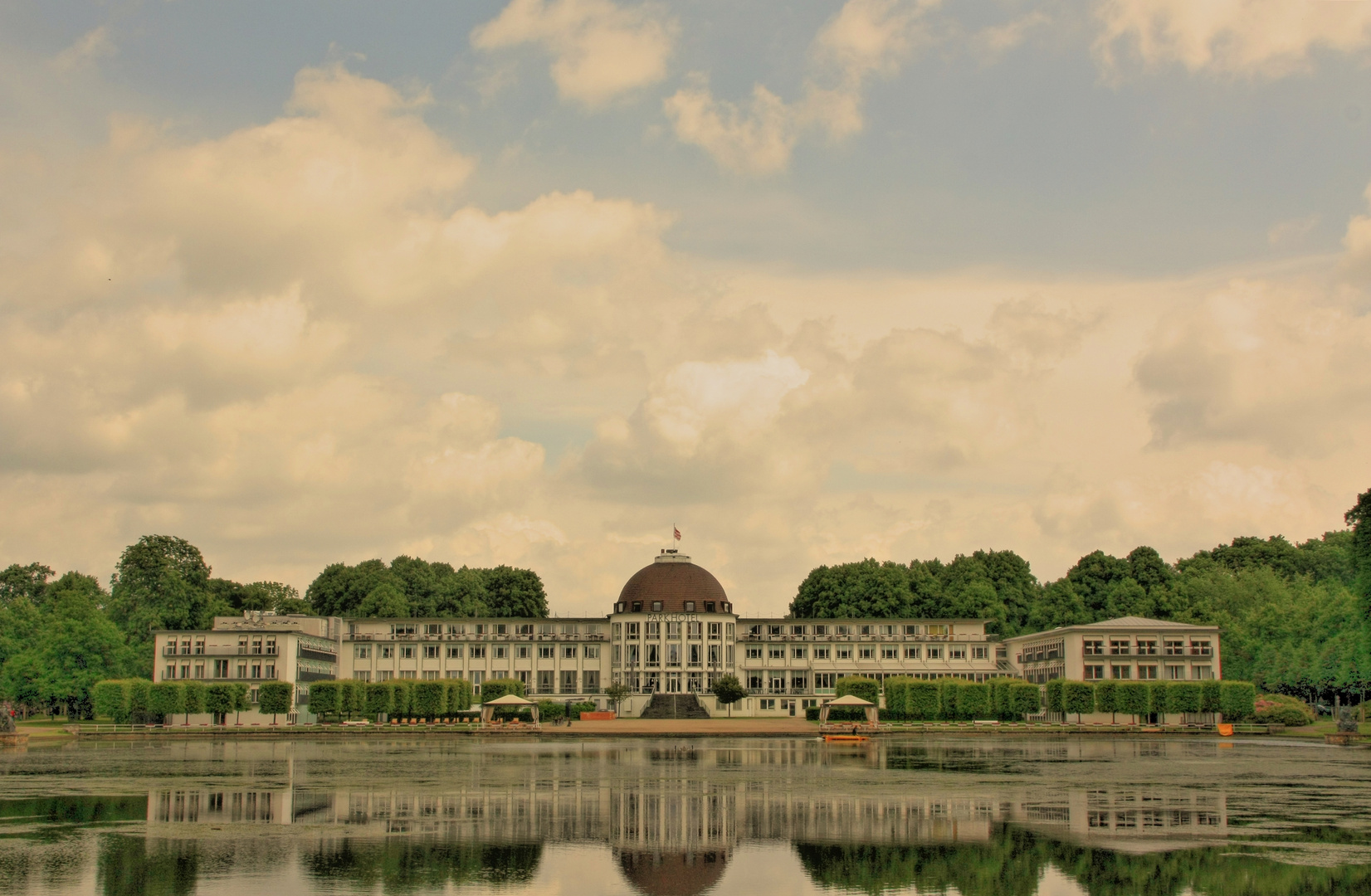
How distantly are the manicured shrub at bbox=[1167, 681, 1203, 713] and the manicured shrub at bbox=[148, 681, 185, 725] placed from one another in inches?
3159

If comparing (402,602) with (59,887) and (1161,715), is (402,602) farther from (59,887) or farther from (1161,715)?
(59,887)

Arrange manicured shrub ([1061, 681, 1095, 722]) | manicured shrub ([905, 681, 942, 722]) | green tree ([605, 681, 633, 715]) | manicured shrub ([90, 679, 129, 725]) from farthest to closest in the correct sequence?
1. green tree ([605, 681, 633, 715])
2. manicured shrub ([905, 681, 942, 722])
3. manicured shrub ([1061, 681, 1095, 722])
4. manicured shrub ([90, 679, 129, 725])

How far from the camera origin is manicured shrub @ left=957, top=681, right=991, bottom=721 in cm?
10344

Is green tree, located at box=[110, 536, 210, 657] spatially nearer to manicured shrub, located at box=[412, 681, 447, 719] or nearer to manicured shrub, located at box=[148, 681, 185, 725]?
manicured shrub, located at box=[148, 681, 185, 725]

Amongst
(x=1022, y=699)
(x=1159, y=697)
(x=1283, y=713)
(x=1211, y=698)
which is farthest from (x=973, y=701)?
(x=1283, y=713)

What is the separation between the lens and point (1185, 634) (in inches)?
4518

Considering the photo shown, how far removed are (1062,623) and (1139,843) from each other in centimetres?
10848

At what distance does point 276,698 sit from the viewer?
341ft

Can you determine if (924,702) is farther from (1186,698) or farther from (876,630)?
(876,630)

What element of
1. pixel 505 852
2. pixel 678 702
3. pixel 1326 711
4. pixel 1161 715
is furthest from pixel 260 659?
pixel 1326 711

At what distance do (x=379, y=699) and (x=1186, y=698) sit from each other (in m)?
65.3

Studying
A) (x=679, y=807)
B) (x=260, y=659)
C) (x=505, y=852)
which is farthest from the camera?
(x=260, y=659)

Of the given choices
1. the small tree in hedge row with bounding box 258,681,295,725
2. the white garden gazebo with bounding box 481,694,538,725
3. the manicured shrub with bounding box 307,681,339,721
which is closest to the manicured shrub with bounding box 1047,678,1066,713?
the white garden gazebo with bounding box 481,694,538,725

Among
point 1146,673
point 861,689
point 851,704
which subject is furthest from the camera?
point 1146,673
